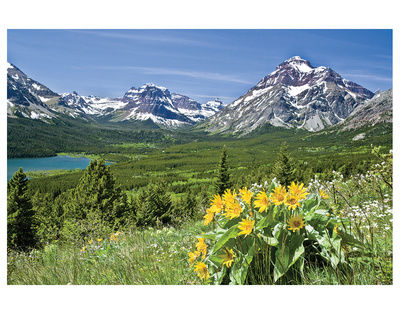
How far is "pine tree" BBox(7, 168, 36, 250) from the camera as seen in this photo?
76.6ft

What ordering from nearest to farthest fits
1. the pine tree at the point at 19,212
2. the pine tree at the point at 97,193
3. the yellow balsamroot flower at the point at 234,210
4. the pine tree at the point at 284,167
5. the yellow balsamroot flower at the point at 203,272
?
1. the yellow balsamroot flower at the point at 234,210
2. the yellow balsamroot flower at the point at 203,272
3. the pine tree at the point at 97,193
4. the pine tree at the point at 19,212
5. the pine tree at the point at 284,167

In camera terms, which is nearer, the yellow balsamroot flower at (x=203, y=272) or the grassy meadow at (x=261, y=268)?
the grassy meadow at (x=261, y=268)

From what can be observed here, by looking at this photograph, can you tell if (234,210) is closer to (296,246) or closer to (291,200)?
(291,200)

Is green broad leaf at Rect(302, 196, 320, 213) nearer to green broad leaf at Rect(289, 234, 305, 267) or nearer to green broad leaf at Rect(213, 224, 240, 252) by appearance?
green broad leaf at Rect(289, 234, 305, 267)

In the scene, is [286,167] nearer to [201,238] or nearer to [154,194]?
[154,194]

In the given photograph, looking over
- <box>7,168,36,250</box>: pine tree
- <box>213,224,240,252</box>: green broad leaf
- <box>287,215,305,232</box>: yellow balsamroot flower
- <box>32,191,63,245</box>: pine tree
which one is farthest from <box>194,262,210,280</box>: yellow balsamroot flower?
<box>7,168,36,250</box>: pine tree

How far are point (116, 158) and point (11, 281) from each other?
176 m

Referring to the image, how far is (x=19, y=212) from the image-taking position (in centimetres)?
2389

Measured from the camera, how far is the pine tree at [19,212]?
76.6 ft

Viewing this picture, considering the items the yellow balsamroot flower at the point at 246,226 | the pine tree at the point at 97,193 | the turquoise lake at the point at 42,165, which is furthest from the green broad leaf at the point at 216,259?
the turquoise lake at the point at 42,165

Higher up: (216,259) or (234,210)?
(234,210)

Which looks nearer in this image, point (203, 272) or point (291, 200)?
point (291, 200)

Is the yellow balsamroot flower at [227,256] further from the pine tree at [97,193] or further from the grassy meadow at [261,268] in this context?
the pine tree at [97,193]

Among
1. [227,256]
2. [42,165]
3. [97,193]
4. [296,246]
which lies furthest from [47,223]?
[42,165]
